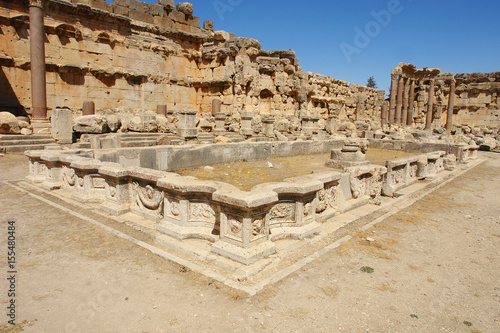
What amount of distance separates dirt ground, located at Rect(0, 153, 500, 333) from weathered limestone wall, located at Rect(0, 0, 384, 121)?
471 inches

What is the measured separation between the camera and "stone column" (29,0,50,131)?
11.9 meters

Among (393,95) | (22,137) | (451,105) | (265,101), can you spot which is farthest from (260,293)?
(451,105)

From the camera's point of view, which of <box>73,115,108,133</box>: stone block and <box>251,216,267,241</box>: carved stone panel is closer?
<box>251,216,267,241</box>: carved stone panel

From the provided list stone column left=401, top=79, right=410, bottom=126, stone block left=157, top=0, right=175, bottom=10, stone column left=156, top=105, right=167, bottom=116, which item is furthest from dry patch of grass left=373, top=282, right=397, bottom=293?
stone column left=401, top=79, right=410, bottom=126

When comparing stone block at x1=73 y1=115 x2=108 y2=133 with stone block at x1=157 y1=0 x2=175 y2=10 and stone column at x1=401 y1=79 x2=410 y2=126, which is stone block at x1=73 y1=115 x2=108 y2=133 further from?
stone column at x1=401 y1=79 x2=410 y2=126

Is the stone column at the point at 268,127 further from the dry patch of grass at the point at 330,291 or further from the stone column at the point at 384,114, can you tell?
the stone column at the point at 384,114

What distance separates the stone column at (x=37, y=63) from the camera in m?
11.9

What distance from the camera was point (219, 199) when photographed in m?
3.44

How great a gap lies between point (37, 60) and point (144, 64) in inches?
230

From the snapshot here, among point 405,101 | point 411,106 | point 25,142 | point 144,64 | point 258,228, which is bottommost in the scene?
point 258,228

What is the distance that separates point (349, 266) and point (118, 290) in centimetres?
237

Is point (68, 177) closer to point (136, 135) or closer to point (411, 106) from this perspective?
point (136, 135)

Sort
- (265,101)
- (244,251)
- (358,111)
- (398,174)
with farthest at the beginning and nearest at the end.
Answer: (358,111), (265,101), (398,174), (244,251)

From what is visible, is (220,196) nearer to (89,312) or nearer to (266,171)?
(89,312)
